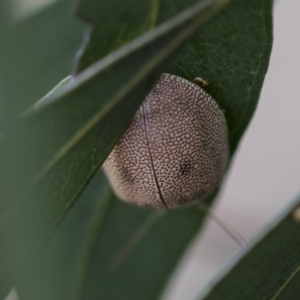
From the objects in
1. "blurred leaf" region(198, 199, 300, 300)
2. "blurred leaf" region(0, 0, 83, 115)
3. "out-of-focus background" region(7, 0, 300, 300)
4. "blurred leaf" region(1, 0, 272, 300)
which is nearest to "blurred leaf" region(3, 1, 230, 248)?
"blurred leaf" region(1, 0, 272, 300)

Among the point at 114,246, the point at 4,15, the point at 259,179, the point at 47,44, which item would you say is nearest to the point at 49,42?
the point at 47,44

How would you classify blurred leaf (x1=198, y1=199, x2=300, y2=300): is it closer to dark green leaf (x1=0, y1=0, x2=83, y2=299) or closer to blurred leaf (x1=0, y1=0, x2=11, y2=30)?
blurred leaf (x1=0, y1=0, x2=11, y2=30)

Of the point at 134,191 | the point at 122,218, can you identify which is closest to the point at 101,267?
the point at 122,218

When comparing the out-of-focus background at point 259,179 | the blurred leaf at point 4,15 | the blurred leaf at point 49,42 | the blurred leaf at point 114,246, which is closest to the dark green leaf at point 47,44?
the blurred leaf at point 49,42

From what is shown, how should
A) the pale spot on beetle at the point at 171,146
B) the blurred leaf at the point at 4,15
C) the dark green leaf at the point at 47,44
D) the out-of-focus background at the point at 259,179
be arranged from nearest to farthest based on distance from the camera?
the blurred leaf at the point at 4,15 → the pale spot on beetle at the point at 171,146 → the dark green leaf at the point at 47,44 → the out-of-focus background at the point at 259,179

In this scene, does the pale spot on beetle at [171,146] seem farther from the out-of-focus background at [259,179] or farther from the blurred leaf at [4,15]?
the out-of-focus background at [259,179]

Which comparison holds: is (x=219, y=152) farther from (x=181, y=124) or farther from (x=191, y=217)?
(x=191, y=217)
